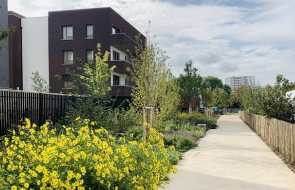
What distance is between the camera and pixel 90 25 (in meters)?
29.0

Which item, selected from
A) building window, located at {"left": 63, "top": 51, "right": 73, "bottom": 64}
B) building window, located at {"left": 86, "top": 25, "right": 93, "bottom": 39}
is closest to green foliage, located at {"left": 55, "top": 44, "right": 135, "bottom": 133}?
building window, located at {"left": 86, "top": 25, "right": 93, "bottom": 39}

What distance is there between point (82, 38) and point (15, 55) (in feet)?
24.2

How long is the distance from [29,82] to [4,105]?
21459mm

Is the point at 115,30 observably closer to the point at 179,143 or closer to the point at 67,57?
the point at 67,57

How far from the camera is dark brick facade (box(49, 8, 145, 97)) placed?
28281 mm

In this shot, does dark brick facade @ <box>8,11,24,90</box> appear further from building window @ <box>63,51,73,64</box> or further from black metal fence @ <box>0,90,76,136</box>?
black metal fence @ <box>0,90,76,136</box>

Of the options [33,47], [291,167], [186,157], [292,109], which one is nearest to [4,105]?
[186,157]

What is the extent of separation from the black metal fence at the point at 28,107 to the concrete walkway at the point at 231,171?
5188 millimetres

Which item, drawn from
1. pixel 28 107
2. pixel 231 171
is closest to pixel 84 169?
pixel 231 171

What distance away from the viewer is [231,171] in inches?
296

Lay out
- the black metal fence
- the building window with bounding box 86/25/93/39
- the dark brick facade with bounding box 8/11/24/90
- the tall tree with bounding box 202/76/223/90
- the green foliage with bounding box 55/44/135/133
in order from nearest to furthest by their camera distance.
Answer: the black metal fence, the green foliage with bounding box 55/44/135/133, the building window with bounding box 86/25/93/39, the dark brick facade with bounding box 8/11/24/90, the tall tree with bounding box 202/76/223/90

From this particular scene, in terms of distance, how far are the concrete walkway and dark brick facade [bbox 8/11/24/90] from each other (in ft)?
79.5

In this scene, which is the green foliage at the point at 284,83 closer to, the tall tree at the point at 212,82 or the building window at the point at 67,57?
the building window at the point at 67,57

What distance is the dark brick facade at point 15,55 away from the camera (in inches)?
1153
